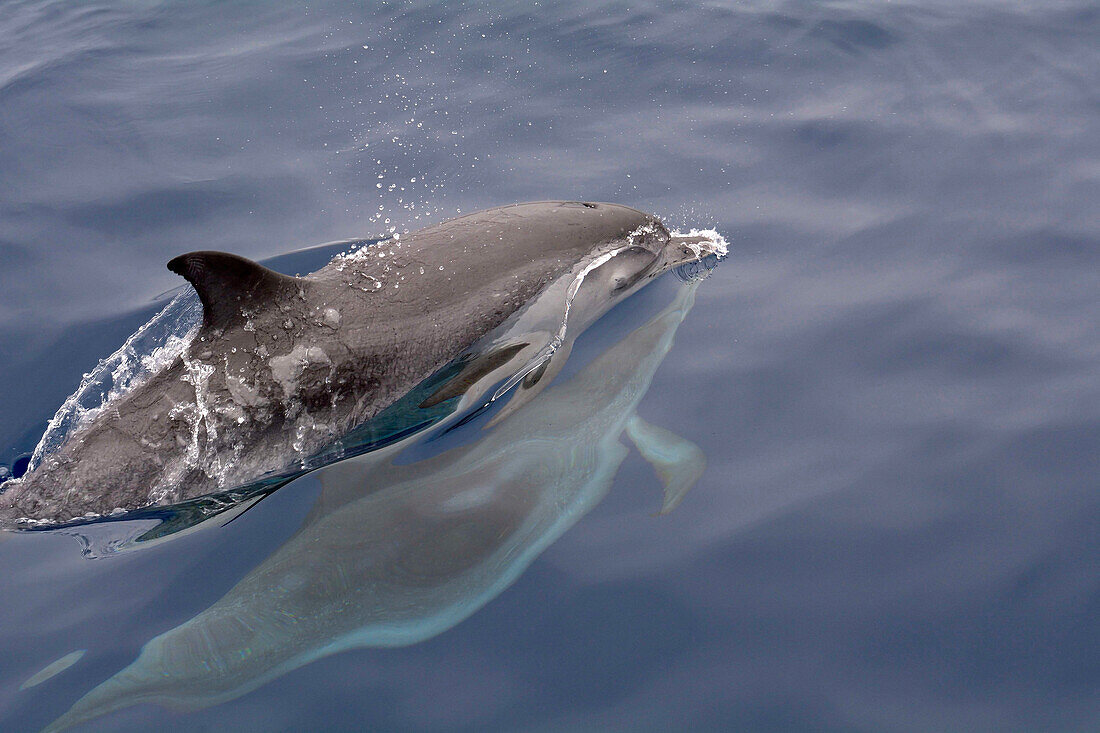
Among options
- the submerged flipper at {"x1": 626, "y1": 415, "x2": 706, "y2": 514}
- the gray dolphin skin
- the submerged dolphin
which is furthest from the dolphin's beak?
the submerged flipper at {"x1": 626, "y1": 415, "x2": 706, "y2": 514}

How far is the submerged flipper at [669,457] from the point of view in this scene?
4977 millimetres

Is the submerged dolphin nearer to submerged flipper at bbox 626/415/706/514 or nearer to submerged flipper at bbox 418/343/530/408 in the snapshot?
submerged flipper at bbox 626/415/706/514

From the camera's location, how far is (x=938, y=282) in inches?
252

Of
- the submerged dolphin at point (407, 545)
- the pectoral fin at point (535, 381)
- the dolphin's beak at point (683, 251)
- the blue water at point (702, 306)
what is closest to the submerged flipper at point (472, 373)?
the pectoral fin at point (535, 381)

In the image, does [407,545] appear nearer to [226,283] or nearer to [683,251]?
[226,283]

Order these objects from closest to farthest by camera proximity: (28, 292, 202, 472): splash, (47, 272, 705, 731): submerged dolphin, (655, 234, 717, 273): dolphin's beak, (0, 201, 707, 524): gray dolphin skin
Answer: (47, 272, 705, 731): submerged dolphin, (0, 201, 707, 524): gray dolphin skin, (28, 292, 202, 472): splash, (655, 234, 717, 273): dolphin's beak

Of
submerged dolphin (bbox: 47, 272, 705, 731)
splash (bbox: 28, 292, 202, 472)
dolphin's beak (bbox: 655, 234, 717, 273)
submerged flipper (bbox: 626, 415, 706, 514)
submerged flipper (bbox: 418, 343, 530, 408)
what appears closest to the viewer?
submerged dolphin (bbox: 47, 272, 705, 731)

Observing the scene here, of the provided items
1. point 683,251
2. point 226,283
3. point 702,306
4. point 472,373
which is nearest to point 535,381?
point 472,373

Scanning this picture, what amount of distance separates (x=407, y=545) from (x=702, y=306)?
9.44 feet

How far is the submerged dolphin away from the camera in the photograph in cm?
430

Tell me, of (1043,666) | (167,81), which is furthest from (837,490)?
(167,81)

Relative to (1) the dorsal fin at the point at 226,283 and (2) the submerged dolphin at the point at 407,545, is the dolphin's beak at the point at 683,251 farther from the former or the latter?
(1) the dorsal fin at the point at 226,283

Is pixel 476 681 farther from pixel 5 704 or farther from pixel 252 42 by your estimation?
pixel 252 42

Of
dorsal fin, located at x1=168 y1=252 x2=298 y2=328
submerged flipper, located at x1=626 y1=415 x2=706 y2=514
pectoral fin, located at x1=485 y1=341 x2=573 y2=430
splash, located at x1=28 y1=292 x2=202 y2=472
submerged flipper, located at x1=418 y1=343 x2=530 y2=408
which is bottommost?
submerged flipper, located at x1=626 y1=415 x2=706 y2=514
